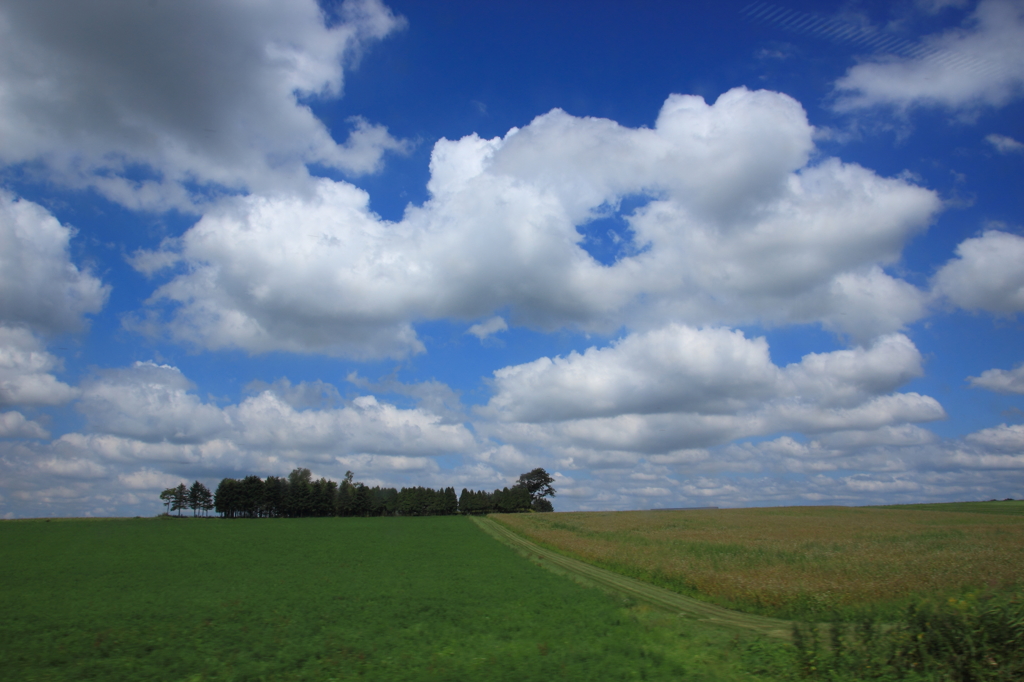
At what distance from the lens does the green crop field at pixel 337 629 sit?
40.2ft

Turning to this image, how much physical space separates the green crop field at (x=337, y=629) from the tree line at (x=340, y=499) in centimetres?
12241

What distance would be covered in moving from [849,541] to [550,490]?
12891cm

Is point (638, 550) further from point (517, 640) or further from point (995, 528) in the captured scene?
point (995, 528)

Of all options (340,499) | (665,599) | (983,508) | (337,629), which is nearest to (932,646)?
(665,599)

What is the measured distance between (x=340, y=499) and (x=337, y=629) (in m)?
142

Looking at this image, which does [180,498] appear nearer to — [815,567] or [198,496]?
[198,496]

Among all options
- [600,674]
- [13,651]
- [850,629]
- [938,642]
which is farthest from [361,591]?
[938,642]

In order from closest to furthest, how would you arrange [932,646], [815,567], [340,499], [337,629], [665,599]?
[932,646] < [337,629] < [665,599] < [815,567] < [340,499]

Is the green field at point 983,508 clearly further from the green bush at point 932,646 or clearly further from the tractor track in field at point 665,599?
→ the green bush at point 932,646

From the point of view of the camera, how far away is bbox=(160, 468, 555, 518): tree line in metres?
142

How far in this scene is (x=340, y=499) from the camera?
483 feet

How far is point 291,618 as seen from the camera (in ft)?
56.2

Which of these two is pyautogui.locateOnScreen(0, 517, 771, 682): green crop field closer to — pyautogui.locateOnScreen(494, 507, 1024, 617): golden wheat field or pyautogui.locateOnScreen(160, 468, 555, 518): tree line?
pyautogui.locateOnScreen(494, 507, 1024, 617): golden wheat field

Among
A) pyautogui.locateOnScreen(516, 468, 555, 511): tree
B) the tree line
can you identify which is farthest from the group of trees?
pyautogui.locateOnScreen(516, 468, 555, 511): tree
